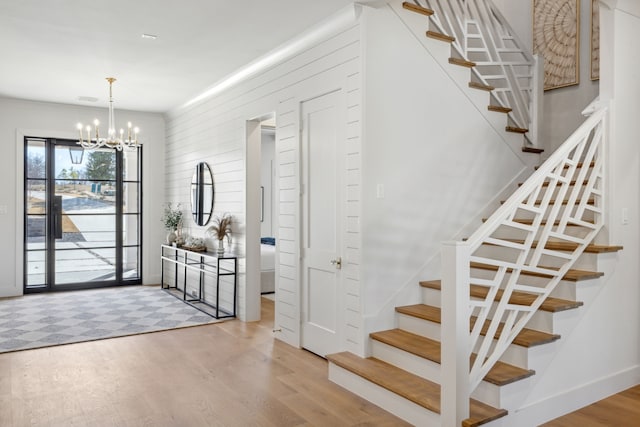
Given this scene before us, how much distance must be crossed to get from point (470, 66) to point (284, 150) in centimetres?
180

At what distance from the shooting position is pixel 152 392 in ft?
11.2

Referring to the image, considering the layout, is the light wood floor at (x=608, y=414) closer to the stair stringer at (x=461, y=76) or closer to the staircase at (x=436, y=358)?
the staircase at (x=436, y=358)

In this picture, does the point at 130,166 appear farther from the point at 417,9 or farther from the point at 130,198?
the point at 417,9

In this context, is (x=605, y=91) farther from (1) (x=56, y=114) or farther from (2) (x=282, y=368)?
(1) (x=56, y=114)

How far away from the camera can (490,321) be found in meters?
3.28

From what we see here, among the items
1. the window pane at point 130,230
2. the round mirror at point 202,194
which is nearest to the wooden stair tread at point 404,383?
the round mirror at point 202,194

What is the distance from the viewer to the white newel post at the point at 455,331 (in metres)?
2.53

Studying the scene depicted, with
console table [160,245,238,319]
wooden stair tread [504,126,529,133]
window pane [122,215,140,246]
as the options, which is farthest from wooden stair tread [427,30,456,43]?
window pane [122,215,140,246]

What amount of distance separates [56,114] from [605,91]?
22.6 feet

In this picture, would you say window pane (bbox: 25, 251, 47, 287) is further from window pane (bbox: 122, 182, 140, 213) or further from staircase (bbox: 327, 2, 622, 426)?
staircase (bbox: 327, 2, 622, 426)

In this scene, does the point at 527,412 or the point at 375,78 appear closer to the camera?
the point at 527,412

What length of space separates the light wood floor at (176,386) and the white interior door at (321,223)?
29cm

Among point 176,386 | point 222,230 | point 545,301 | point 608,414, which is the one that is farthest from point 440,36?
point 176,386

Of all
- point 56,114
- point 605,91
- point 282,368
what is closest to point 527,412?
point 282,368
